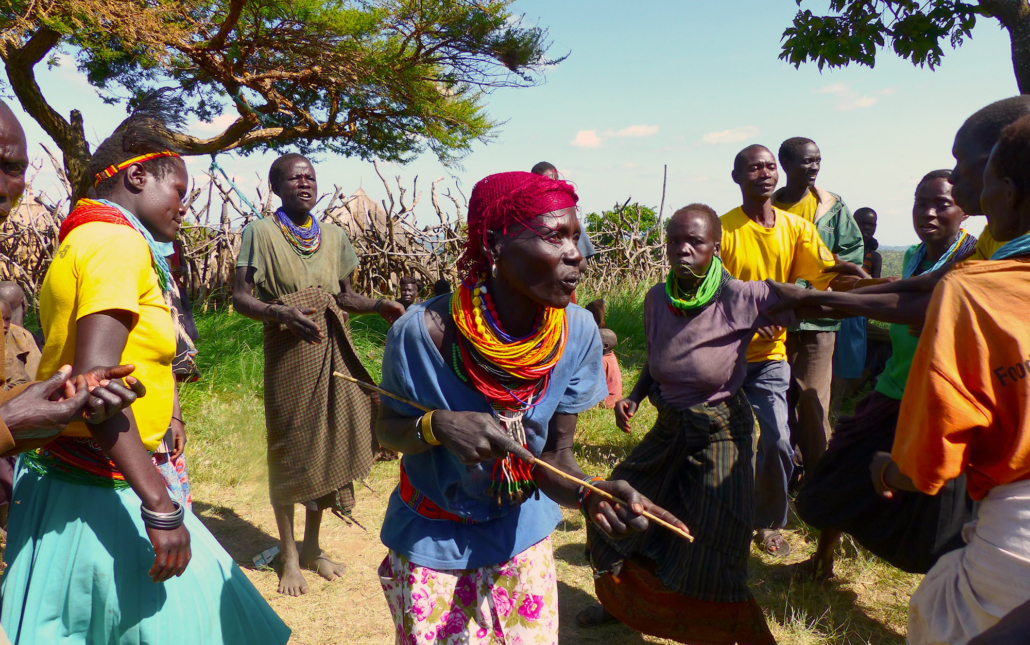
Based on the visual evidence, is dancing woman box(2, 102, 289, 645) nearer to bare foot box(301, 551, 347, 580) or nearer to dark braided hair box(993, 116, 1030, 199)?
bare foot box(301, 551, 347, 580)

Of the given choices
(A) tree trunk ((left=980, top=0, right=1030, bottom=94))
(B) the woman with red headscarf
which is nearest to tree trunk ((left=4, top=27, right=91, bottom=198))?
(B) the woman with red headscarf

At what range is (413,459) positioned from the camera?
213 cm

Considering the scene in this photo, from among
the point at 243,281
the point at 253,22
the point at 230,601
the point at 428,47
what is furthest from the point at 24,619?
the point at 428,47

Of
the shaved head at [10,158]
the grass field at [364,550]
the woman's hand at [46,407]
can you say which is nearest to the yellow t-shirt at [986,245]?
the grass field at [364,550]

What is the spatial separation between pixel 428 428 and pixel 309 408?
2.35 m

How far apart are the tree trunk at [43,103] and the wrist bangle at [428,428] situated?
810 cm

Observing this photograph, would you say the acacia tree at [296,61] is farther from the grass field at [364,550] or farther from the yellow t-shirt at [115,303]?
the yellow t-shirt at [115,303]

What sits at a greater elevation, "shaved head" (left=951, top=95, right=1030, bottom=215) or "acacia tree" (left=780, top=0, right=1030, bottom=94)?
"acacia tree" (left=780, top=0, right=1030, bottom=94)

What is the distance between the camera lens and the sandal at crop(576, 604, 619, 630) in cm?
357

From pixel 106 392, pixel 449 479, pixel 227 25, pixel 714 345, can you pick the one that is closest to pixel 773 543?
pixel 714 345

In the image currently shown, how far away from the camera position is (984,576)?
5.25 feet

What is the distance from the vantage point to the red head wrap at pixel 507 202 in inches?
79.0

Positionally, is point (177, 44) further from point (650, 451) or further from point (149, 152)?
point (650, 451)

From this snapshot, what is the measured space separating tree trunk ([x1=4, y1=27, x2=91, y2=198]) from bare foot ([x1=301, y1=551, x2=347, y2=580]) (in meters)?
6.31
